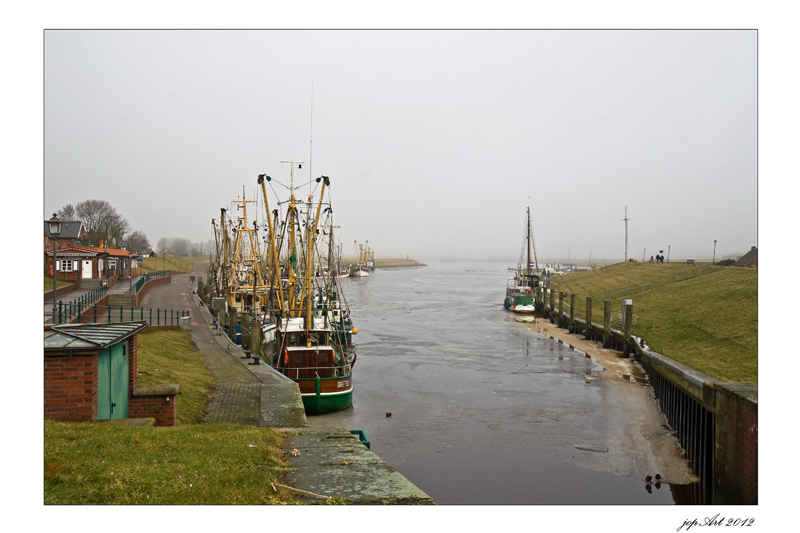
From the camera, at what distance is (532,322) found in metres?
58.0

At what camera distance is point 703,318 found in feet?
117

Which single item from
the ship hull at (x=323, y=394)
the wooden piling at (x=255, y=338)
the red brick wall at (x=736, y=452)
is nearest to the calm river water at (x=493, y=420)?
the ship hull at (x=323, y=394)

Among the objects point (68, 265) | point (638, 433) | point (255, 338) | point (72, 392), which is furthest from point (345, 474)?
point (68, 265)

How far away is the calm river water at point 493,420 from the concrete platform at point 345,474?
5880 millimetres

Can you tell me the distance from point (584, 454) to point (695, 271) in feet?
172

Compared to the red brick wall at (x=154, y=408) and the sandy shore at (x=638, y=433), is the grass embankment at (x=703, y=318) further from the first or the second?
the red brick wall at (x=154, y=408)

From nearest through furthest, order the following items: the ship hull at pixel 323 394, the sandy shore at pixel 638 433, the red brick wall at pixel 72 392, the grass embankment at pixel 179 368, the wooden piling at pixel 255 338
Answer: the red brick wall at pixel 72 392
the grass embankment at pixel 179 368
the sandy shore at pixel 638 433
the ship hull at pixel 323 394
the wooden piling at pixel 255 338

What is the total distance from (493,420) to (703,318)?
19.8 m

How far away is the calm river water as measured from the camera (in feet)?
51.9

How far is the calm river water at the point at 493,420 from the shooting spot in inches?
622

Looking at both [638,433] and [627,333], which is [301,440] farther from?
[627,333]

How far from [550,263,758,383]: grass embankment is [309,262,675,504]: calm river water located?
4178 mm
